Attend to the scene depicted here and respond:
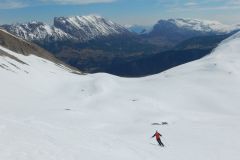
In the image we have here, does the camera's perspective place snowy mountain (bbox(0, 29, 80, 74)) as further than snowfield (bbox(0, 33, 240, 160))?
Yes

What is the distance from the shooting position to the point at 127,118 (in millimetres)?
53000

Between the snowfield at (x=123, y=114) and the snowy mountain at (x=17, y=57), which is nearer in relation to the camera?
the snowfield at (x=123, y=114)

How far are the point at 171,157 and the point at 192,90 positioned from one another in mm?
45873

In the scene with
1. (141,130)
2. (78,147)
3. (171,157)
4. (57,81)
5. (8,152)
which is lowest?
(57,81)

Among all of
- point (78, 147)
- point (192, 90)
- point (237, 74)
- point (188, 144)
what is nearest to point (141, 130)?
point (188, 144)

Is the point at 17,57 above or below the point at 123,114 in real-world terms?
below

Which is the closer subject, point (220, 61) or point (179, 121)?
point (179, 121)

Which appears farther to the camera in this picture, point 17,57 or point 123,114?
point 17,57

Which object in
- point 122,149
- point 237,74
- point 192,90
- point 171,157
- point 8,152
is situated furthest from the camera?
point 237,74

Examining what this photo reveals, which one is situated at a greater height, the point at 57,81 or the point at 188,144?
the point at 188,144

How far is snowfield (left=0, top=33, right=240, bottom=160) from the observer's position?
24.0m

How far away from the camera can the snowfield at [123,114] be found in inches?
944

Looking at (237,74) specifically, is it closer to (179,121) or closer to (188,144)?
(179,121)

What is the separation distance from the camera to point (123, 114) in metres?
55.8
